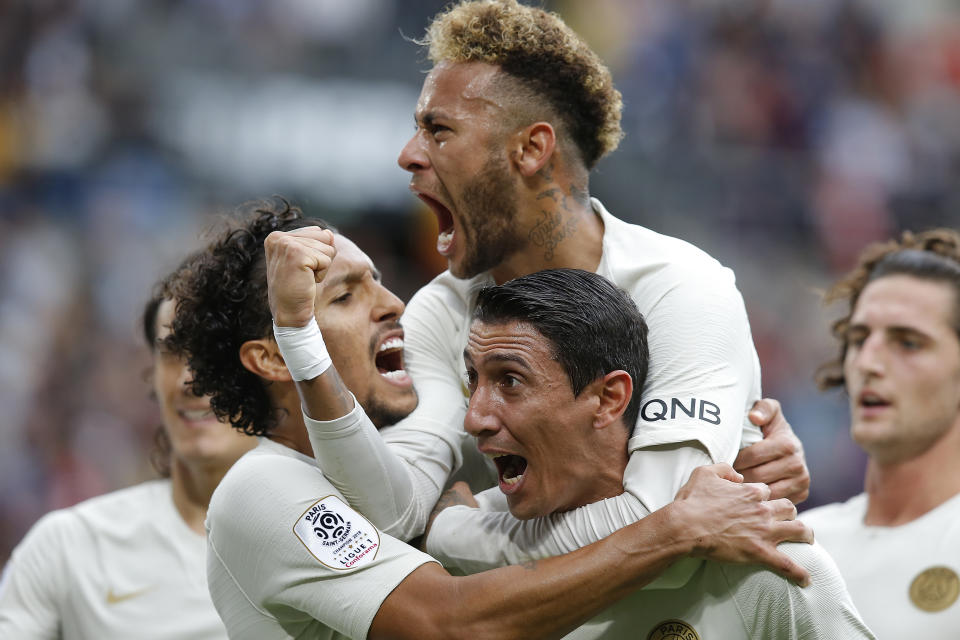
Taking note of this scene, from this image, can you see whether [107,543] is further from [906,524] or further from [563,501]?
[906,524]

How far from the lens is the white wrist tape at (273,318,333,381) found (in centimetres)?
353

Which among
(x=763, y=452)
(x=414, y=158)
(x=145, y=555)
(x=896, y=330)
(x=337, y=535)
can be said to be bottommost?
(x=145, y=555)

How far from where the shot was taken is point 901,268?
5918mm

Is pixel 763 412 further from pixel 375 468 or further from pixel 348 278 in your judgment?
pixel 348 278

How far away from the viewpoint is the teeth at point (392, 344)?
4135 mm

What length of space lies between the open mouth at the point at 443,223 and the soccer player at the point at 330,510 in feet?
0.92

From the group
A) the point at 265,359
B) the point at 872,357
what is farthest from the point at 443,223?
the point at 872,357

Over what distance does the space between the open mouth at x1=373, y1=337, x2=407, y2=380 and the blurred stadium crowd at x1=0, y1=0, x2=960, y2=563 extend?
771cm

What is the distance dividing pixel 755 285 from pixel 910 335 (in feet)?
24.0

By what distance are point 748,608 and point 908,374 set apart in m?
2.59

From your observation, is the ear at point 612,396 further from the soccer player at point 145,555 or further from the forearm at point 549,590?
the soccer player at point 145,555

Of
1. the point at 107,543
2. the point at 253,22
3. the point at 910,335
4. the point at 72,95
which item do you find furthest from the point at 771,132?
the point at 107,543

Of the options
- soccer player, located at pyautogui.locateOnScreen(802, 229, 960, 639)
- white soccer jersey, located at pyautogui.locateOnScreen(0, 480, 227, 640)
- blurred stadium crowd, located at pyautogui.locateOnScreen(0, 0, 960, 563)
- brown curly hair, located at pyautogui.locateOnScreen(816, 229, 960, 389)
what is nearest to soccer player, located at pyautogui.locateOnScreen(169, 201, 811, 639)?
white soccer jersey, located at pyautogui.locateOnScreen(0, 480, 227, 640)

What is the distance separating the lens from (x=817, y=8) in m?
15.5
